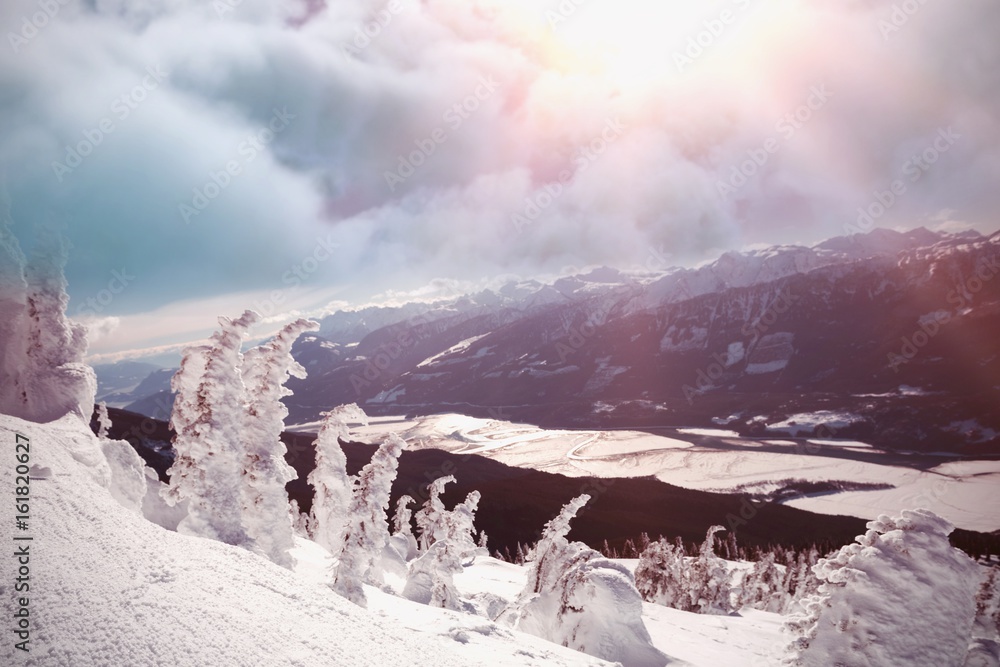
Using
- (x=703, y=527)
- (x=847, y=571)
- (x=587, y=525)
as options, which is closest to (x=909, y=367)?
(x=703, y=527)

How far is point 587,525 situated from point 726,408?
151 m

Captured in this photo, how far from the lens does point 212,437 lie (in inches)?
458

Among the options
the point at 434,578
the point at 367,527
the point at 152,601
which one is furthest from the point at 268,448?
the point at 152,601

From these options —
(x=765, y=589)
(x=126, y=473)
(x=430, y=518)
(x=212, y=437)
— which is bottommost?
(x=765, y=589)

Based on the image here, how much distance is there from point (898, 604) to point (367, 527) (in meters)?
13.7

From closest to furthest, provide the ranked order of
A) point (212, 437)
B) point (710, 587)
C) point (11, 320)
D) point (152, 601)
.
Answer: point (152, 601) → point (11, 320) → point (212, 437) → point (710, 587)

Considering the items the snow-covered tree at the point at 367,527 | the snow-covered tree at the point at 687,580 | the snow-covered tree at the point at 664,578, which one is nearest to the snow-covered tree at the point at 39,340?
the snow-covered tree at the point at 367,527

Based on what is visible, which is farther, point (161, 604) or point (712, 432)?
point (712, 432)

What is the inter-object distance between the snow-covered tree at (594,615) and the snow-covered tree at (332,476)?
778cm

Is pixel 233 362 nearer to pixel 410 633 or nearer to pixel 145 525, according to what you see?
pixel 145 525

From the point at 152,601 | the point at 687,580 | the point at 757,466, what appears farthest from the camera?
the point at 757,466

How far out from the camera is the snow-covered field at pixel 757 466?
89938mm

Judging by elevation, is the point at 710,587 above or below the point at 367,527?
below

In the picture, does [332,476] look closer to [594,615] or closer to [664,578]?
[594,615]
